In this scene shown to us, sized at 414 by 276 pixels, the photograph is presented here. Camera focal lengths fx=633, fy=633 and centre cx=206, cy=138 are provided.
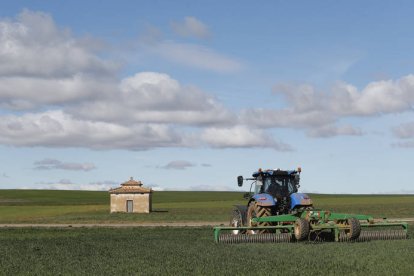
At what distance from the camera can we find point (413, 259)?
16.6 metres

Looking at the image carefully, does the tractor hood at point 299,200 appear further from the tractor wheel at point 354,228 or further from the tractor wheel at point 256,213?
the tractor wheel at point 354,228

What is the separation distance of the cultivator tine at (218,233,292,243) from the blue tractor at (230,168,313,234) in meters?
1.17

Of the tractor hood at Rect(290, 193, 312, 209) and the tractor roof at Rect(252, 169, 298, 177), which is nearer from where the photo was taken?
the tractor hood at Rect(290, 193, 312, 209)

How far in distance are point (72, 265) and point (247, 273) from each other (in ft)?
16.1

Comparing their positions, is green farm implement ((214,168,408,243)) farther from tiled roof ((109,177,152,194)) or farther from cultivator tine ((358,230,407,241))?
tiled roof ((109,177,152,194))

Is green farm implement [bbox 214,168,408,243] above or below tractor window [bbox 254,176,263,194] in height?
below

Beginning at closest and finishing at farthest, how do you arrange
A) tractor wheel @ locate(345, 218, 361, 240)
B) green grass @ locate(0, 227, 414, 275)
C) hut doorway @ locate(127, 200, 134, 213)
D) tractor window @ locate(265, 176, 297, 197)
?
1. green grass @ locate(0, 227, 414, 275)
2. tractor wheel @ locate(345, 218, 361, 240)
3. tractor window @ locate(265, 176, 297, 197)
4. hut doorway @ locate(127, 200, 134, 213)

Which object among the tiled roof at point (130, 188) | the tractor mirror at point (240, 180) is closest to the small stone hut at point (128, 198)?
the tiled roof at point (130, 188)

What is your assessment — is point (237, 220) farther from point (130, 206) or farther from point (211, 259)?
point (130, 206)

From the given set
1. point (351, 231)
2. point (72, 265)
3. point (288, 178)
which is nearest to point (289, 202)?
point (288, 178)

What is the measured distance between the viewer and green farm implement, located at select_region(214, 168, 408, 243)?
2188cm

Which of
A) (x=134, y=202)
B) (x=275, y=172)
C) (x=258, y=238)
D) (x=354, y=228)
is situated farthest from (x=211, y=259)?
(x=134, y=202)

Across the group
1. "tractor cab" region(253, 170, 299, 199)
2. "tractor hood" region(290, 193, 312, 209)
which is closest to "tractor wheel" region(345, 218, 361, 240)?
"tractor hood" region(290, 193, 312, 209)

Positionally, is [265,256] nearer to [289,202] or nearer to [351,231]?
[351,231]
